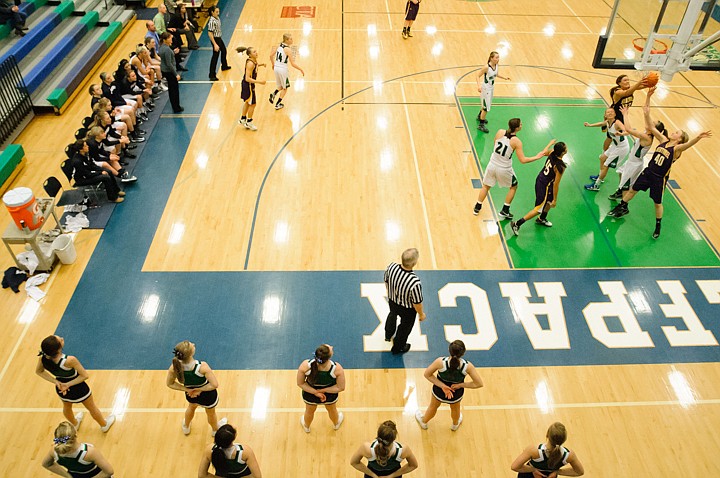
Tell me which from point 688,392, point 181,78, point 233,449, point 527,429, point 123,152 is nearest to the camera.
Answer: point 233,449

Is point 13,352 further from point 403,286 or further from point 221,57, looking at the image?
point 221,57

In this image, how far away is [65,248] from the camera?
8.13 m

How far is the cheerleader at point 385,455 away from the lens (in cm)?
423

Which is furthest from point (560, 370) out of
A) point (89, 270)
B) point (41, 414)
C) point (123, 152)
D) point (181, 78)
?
point (181, 78)

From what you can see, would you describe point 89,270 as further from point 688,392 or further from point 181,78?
point 688,392

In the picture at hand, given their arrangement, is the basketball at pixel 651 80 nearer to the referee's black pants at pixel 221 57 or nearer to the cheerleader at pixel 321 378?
the cheerleader at pixel 321 378

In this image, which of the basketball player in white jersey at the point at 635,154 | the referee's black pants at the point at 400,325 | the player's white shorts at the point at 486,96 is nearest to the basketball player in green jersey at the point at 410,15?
the player's white shorts at the point at 486,96

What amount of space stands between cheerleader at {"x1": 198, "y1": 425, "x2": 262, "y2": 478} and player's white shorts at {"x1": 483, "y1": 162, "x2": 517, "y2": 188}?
6.14m

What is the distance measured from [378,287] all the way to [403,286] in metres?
1.93

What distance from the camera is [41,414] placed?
20.8 feet

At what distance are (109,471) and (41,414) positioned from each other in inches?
89.2

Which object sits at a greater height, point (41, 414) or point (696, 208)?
point (696, 208)

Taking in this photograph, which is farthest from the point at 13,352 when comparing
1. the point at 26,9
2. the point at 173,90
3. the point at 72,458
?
the point at 26,9

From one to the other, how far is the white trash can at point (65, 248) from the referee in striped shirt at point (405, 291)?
523 cm
